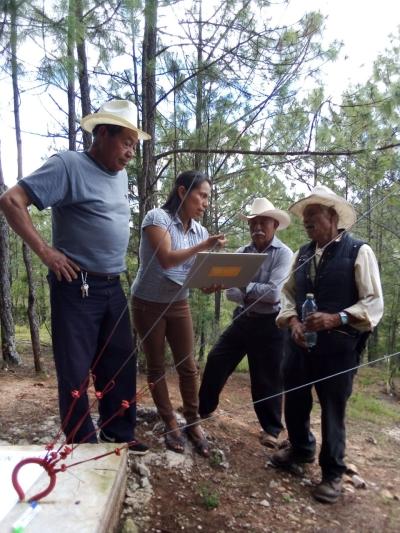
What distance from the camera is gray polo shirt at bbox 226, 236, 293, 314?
11.4 ft

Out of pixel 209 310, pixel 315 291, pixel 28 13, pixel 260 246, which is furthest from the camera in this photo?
pixel 209 310

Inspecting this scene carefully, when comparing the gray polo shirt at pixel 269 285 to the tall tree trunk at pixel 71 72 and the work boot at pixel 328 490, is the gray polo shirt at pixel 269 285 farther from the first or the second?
the tall tree trunk at pixel 71 72

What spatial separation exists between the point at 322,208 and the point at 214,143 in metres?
2.39

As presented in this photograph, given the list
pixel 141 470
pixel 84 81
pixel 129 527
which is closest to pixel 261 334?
pixel 141 470

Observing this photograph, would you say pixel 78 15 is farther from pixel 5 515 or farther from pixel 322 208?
pixel 5 515

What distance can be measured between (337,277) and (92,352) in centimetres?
159

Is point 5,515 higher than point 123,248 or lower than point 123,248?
lower

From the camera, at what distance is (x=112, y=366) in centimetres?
278

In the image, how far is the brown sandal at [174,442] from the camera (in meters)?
3.11

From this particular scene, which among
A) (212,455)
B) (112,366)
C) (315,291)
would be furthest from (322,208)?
(212,455)

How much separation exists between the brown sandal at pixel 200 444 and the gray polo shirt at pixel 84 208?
1.42 meters

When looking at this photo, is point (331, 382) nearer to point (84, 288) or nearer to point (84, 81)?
point (84, 288)

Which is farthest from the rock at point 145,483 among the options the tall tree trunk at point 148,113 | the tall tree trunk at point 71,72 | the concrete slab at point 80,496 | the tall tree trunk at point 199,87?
the tall tree trunk at point 71,72

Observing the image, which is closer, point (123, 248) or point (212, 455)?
point (123, 248)
